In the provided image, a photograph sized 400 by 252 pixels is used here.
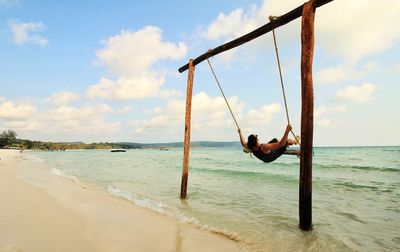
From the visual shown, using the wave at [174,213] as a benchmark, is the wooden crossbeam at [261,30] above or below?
above

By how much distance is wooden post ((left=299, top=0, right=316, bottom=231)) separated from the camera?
4.96m

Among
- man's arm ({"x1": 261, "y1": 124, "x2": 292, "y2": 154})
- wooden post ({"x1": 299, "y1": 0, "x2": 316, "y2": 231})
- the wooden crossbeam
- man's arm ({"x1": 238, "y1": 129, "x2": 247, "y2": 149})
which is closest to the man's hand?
man's arm ({"x1": 261, "y1": 124, "x2": 292, "y2": 154})

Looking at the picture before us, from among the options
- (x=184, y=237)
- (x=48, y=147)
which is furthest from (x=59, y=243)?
(x=48, y=147)

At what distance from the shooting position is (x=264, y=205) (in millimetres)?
8492

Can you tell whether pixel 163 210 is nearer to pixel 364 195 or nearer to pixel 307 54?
pixel 307 54

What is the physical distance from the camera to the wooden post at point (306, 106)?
4.96 metres

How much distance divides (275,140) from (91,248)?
4.26 m

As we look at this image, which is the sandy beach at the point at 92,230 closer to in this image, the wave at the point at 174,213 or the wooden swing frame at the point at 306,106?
the wave at the point at 174,213

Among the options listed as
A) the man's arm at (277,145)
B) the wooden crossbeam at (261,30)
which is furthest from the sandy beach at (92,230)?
the wooden crossbeam at (261,30)

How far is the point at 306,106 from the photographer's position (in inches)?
196

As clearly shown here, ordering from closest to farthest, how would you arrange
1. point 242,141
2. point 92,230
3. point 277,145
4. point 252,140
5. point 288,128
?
point 92,230
point 288,128
point 277,145
point 252,140
point 242,141

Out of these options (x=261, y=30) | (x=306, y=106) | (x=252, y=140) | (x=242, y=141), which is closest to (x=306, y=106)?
(x=306, y=106)

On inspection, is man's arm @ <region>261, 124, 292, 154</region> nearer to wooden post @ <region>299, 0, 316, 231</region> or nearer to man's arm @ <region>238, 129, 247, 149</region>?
man's arm @ <region>238, 129, 247, 149</region>

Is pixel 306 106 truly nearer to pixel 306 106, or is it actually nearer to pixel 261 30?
pixel 306 106
